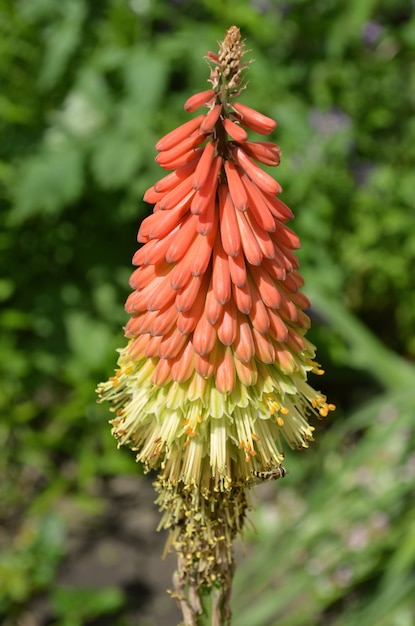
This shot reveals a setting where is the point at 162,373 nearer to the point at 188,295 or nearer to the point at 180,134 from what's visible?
the point at 188,295

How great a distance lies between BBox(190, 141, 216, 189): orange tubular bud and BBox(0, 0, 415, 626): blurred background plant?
248 cm

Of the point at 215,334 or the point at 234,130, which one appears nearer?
the point at 234,130

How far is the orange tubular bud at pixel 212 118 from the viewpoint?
156cm

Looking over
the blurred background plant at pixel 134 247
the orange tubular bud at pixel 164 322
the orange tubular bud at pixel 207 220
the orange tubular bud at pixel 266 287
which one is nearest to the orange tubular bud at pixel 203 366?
the orange tubular bud at pixel 164 322

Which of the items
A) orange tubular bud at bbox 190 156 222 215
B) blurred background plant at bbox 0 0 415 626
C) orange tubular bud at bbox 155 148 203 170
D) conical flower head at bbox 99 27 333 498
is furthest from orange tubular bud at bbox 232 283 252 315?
blurred background plant at bbox 0 0 415 626

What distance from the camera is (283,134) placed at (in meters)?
4.95

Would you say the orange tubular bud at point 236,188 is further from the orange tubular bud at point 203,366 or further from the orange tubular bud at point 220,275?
the orange tubular bud at point 203,366

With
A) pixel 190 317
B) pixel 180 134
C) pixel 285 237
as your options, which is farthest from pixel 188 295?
pixel 180 134

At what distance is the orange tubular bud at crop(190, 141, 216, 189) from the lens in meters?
1.61

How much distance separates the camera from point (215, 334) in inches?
68.7

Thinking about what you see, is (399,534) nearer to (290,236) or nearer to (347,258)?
(347,258)

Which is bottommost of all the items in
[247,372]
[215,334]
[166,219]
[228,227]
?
[247,372]

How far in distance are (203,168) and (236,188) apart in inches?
3.6

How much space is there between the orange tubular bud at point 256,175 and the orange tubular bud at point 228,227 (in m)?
0.08
